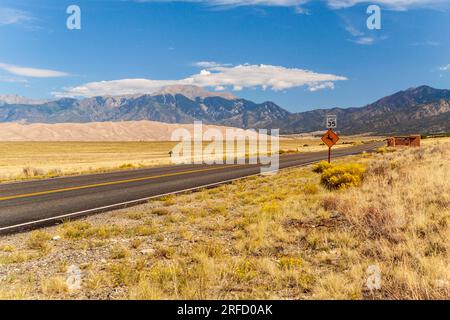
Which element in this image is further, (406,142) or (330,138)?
(406,142)

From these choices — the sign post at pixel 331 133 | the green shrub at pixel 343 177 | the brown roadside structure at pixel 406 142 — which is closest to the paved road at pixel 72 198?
the green shrub at pixel 343 177

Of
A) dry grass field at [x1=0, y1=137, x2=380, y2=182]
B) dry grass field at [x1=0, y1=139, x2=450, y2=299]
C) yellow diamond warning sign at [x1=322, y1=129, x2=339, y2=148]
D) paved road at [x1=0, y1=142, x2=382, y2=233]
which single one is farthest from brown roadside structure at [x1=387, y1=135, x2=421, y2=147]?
dry grass field at [x1=0, y1=139, x2=450, y2=299]

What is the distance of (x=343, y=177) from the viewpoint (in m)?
13.4

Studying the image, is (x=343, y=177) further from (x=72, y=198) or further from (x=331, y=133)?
(x=72, y=198)

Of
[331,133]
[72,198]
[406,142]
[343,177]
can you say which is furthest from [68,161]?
[406,142]

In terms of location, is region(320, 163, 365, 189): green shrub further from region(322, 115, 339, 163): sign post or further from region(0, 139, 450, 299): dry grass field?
region(322, 115, 339, 163): sign post

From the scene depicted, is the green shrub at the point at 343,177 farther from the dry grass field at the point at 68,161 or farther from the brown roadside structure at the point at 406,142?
the brown roadside structure at the point at 406,142

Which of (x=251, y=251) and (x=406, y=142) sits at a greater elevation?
(x=406, y=142)

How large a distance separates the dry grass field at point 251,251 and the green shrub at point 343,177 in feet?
6.17

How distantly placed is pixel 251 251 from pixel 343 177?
7.85 m
